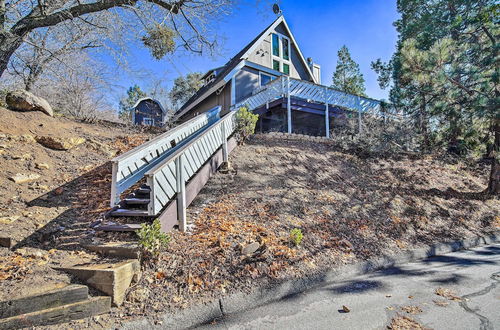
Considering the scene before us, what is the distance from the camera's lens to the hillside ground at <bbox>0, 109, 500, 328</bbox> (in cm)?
292

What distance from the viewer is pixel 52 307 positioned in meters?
2.29

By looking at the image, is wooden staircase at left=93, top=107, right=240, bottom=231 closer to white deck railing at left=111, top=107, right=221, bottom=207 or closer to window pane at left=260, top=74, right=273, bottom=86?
white deck railing at left=111, top=107, right=221, bottom=207

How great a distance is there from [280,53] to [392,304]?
1577cm

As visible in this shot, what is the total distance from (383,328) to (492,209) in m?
7.50

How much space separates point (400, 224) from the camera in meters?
5.45

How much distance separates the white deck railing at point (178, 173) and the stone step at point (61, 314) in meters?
1.17

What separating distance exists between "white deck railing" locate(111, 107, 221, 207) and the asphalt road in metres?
2.47

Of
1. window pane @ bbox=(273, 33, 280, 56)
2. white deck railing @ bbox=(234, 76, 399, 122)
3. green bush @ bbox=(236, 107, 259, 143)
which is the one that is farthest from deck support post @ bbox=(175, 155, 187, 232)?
window pane @ bbox=(273, 33, 280, 56)

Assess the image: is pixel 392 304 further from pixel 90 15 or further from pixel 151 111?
pixel 151 111

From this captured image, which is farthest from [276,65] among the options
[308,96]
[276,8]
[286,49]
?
Answer: [276,8]

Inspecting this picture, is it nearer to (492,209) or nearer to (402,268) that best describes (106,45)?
(402,268)

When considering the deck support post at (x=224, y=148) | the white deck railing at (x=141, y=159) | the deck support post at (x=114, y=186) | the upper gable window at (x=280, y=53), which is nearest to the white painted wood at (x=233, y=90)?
the upper gable window at (x=280, y=53)

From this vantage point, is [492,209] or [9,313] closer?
[9,313]

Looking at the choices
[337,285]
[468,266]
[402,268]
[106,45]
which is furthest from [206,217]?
[106,45]
